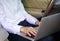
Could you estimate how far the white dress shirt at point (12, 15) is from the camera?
1.38 m

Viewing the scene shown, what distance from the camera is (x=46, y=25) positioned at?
957 millimetres

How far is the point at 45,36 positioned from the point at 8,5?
0.58m

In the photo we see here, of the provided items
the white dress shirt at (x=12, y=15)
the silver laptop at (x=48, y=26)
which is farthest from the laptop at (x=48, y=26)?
the white dress shirt at (x=12, y=15)

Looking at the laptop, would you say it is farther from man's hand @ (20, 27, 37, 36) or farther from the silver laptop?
man's hand @ (20, 27, 37, 36)

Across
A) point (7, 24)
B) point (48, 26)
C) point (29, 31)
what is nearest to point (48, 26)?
point (48, 26)

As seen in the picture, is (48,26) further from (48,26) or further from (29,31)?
(29,31)

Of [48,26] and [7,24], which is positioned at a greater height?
[48,26]

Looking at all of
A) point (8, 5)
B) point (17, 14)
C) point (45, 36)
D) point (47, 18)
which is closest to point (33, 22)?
point (17, 14)

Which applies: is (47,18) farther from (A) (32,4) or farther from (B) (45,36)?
(A) (32,4)

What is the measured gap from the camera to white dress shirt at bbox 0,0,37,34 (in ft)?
4.53

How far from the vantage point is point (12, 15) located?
57.2 inches

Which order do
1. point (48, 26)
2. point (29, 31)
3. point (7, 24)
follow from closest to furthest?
point (48, 26) → point (29, 31) → point (7, 24)

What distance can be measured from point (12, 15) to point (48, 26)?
22.0 inches

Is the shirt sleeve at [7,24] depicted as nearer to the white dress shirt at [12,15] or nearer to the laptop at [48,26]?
the white dress shirt at [12,15]
